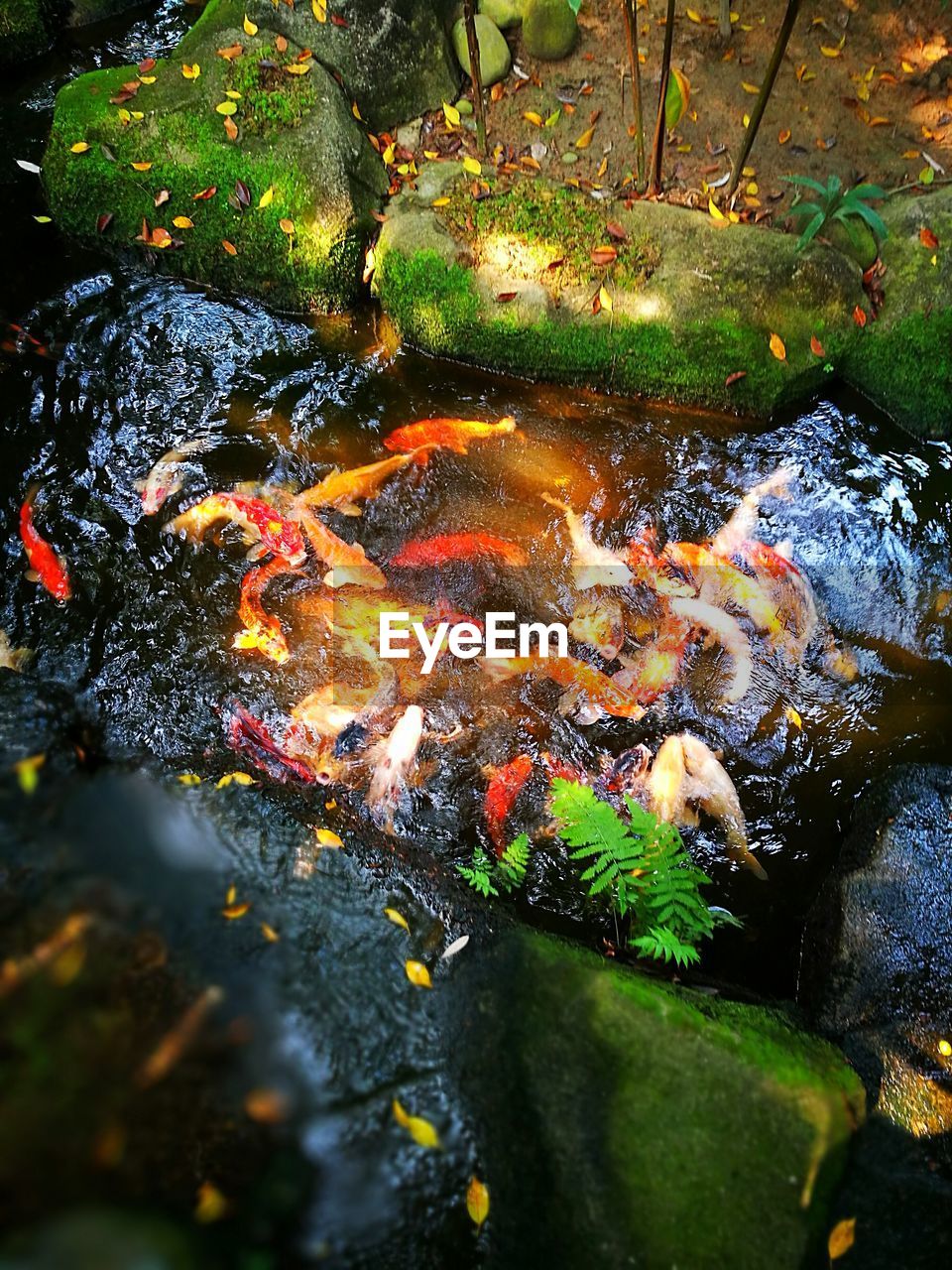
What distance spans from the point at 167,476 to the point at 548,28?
5.15m

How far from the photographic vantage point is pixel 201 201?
19.3 ft

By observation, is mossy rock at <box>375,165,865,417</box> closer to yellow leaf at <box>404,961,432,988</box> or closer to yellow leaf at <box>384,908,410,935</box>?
yellow leaf at <box>384,908,410,935</box>

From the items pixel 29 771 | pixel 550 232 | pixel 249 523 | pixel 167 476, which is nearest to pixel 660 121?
pixel 550 232

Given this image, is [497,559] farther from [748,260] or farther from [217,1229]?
[217,1229]

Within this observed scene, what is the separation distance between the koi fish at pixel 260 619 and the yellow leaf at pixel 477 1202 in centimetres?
275

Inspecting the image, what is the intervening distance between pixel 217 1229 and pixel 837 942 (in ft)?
8.70

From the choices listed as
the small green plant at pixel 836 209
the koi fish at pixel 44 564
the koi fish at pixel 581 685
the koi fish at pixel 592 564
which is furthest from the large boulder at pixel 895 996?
the koi fish at pixel 44 564

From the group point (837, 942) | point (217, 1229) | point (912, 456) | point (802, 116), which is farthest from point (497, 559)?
point (802, 116)

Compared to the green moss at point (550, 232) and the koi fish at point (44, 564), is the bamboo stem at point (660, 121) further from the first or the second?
the koi fish at point (44, 564)

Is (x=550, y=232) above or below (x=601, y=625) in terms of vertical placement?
above

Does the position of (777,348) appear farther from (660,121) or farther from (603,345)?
(660,121)

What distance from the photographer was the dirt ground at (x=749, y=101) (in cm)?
620

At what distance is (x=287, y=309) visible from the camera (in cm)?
604

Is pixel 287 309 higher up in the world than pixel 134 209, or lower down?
lower down
